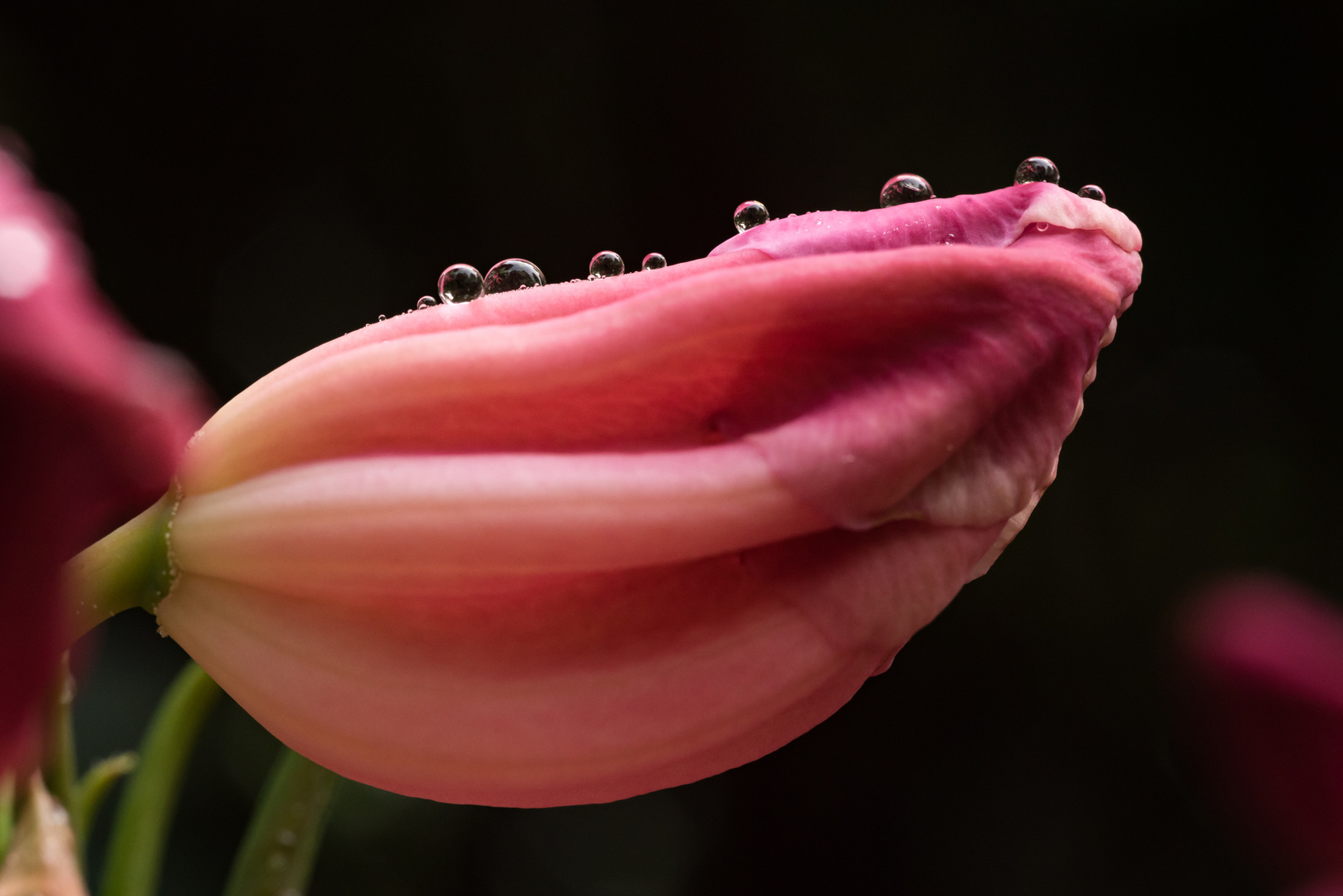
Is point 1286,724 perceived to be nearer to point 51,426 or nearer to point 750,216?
point 51,426

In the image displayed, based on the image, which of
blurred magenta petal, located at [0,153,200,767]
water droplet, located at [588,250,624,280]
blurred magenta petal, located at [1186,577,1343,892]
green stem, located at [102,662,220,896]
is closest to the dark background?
green stem, located at [102,662,220,896]

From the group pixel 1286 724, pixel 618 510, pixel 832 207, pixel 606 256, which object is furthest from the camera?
pixel 832 207

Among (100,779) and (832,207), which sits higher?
(100,779)

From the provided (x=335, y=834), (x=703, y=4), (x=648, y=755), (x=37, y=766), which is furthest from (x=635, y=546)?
(x=703, y=4)

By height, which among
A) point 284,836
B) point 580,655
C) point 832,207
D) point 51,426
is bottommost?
point 832,207

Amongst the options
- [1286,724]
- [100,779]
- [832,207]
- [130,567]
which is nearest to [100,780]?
[100,779]

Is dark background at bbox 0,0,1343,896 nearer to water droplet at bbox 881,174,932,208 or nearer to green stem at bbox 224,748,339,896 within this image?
green stem at bbox 224,748,339,896

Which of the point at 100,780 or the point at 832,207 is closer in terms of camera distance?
the point at 100,780

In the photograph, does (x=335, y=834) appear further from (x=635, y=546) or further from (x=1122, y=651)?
(x=635, y=546)
